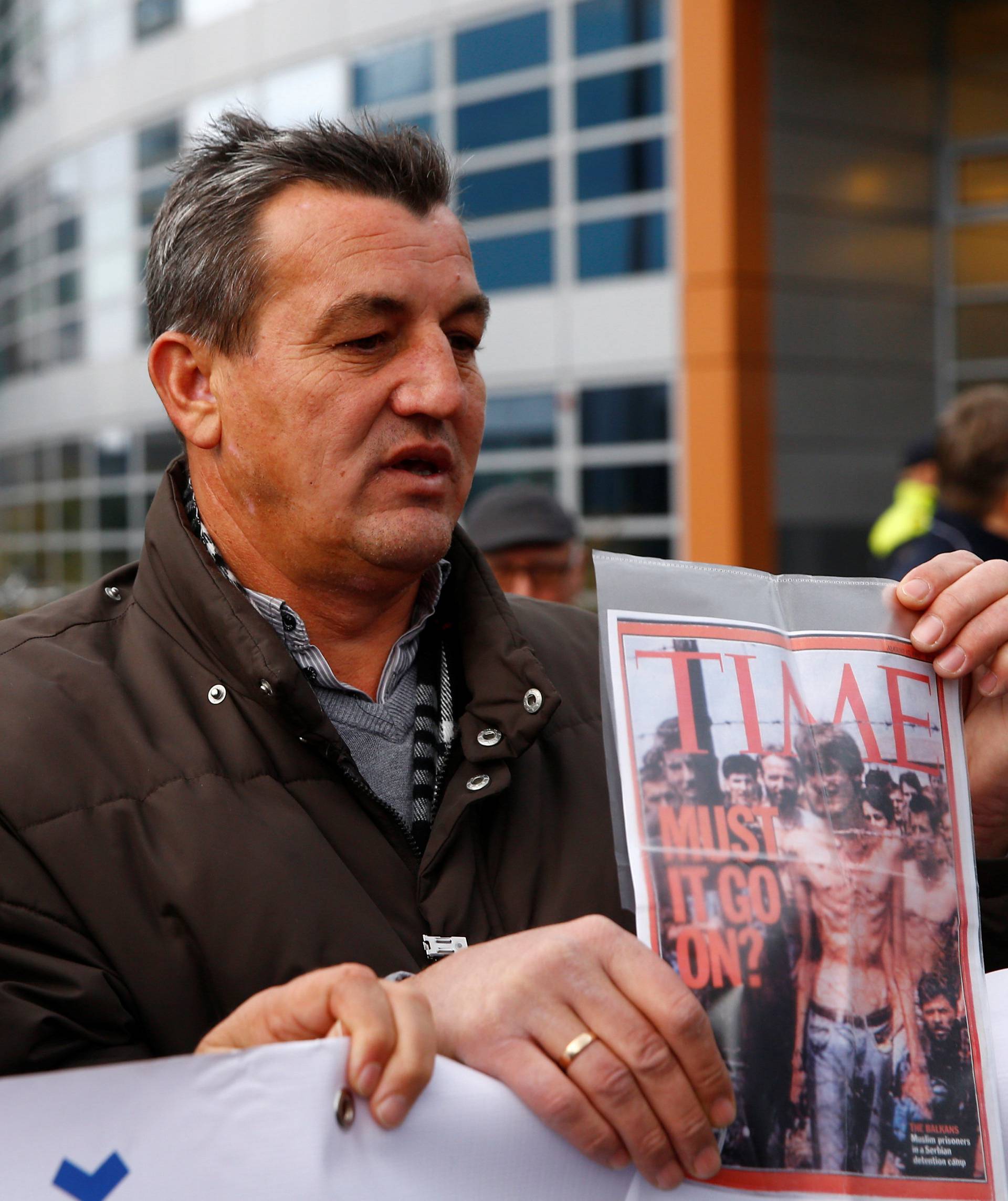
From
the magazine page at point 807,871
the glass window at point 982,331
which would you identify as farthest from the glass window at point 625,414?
the magazine page at point 807,871

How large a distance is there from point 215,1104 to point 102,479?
1934cm

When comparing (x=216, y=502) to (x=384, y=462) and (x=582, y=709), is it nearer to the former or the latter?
(x=384, y=462)

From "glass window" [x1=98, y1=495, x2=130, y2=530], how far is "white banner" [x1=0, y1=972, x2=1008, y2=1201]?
18574mm

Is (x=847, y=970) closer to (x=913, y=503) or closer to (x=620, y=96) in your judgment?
(x=913, y=503)

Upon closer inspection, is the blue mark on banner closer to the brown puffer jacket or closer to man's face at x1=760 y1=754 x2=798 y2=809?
the brown puffer jacket

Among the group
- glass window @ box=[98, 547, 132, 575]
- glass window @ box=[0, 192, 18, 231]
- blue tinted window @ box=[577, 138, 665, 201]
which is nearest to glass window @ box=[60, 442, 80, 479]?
glass window @ box=[98, 547, 132, 575]

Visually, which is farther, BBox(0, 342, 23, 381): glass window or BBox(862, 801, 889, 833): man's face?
BBox(0, 342, 23, 381): glass window

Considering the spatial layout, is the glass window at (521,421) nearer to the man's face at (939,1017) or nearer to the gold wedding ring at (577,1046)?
Result: the man's face at (939,1017)

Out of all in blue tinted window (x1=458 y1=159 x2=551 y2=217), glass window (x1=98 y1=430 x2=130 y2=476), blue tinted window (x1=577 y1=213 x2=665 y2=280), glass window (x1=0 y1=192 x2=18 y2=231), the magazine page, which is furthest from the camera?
glass window (x1=0 y1=192 x2=18 y2=231)

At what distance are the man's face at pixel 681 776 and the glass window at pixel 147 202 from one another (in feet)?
58.9

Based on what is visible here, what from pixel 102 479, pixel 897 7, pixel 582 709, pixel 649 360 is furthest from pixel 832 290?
pixel 582 709

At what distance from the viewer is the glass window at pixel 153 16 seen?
1748 centimetres

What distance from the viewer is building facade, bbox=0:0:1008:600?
12.7 m

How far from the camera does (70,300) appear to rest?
19828mm
